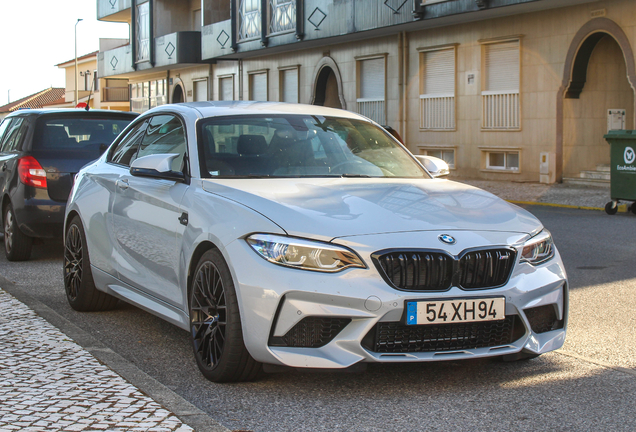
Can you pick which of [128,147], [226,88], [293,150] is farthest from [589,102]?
[226,88]

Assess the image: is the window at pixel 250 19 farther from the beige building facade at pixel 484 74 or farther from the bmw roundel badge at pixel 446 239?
the bmw roundel badge at pixel 446 239

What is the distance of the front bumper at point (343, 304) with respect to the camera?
415cm

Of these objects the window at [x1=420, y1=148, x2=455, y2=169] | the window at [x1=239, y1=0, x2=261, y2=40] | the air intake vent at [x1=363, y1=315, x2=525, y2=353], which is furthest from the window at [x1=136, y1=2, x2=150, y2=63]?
the air intake vent at [x1=363, y1=315, x2=525, y2=353]

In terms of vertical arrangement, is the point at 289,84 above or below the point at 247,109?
above

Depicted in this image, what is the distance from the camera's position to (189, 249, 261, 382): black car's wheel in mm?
4410

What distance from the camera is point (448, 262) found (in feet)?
14.0

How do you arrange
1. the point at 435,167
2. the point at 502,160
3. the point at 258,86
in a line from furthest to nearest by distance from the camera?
the point at 258,86, the point at 502,160, the point at 435,167

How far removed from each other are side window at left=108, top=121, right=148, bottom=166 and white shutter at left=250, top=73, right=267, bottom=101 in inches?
1185

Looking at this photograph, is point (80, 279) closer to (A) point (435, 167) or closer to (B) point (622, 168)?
(A) point (435, 167)

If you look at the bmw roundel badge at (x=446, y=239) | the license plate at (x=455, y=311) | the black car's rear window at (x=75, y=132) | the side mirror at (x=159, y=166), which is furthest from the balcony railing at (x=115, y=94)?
the license plate at (x=455, y=311)

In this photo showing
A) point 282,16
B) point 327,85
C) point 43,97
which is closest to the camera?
point 282,16

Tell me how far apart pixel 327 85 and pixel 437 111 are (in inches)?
323

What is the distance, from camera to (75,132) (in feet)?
32.2

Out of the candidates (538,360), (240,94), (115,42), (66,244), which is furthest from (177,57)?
(538,360)
